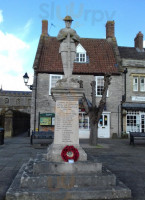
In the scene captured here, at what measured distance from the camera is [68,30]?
597 cm

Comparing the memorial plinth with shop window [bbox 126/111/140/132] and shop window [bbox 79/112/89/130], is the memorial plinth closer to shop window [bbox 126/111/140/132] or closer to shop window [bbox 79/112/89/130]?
shop window [bbox 79/112/89/130]

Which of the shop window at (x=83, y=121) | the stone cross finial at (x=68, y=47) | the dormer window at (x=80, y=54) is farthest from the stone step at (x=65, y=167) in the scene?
the dormer window at (x=80, y=54)

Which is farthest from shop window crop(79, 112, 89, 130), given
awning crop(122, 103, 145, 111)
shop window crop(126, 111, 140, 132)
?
shop window crop(126, 111, 140, 132)

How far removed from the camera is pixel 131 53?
2361cm

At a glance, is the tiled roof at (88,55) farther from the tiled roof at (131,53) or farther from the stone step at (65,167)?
the stone step at (65,167)

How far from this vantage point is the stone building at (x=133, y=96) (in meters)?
20.1

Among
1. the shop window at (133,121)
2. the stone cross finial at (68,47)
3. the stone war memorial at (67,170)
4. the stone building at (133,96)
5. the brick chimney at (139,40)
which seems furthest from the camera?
the brick chimney at (139,40)

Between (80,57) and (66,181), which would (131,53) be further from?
(66,181)

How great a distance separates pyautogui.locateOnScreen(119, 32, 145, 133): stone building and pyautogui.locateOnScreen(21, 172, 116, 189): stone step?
15.9 meters

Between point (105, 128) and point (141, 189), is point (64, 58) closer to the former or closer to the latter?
point (141, 189)

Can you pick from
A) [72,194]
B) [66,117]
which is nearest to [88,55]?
[66,117]

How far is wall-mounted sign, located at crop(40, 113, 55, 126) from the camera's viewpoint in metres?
18.8

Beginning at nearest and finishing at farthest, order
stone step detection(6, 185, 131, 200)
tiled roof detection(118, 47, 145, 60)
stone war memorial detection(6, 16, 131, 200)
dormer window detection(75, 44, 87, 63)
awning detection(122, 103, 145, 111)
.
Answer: stone step detection(6, 185, 131, 200), stone war memorial detection(6, 16, 131, 200), awning detection(122, 103, 145, 111), dormer window detection(75, 44, 87, 63), tiled roof detection(118, 47, 145, 60)

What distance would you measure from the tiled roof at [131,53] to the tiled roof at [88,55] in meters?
1.91
